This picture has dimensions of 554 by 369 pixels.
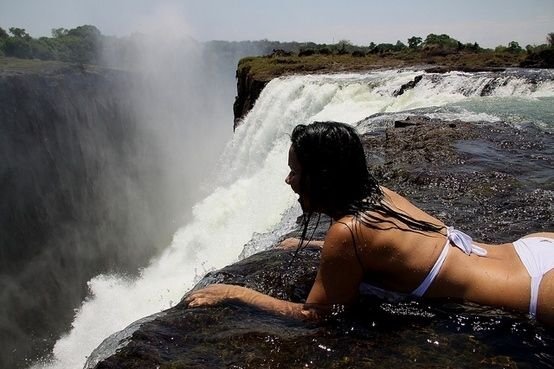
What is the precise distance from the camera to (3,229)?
26.7m

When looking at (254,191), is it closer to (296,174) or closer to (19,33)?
(296,174)

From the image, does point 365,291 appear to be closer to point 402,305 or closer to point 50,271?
point 402,305

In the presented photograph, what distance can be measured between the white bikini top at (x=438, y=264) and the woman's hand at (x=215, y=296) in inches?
30.9

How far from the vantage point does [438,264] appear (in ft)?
7.27

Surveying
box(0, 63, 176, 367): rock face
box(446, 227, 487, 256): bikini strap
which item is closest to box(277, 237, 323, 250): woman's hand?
box(446, 227, 487, 256): bikini strap

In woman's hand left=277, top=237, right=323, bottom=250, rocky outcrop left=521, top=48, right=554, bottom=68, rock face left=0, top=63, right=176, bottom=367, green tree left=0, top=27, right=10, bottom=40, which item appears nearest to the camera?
woman's hand left=277, top=237, right=323, bottom=250

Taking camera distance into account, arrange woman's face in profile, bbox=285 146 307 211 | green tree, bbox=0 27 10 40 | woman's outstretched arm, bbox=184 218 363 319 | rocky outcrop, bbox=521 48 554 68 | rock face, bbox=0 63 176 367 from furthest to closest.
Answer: green tree, bbox=0 27 10 40 → rock face, bbox=0 63 176 367 → rocky outcrop, bbox=521 48 554 68 → woman's face in profile, bbox=285 146 307 211 → woman's outstretched arm, bbox=184 218 363 319

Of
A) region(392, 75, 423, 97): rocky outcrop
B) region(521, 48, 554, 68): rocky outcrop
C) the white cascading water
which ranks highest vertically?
region(521, 48, 554, 68): rocky outcrop

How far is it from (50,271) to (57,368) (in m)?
10.3

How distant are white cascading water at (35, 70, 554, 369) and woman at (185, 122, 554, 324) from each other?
20.7ft

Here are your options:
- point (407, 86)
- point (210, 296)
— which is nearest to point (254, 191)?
point (407, 86)

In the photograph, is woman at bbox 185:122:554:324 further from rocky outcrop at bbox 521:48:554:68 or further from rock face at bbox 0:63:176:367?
rocky outcrop at bbox 521:48:554:68

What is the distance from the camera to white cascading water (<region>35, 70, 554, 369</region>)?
1061 cm

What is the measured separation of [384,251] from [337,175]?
0.41 m
